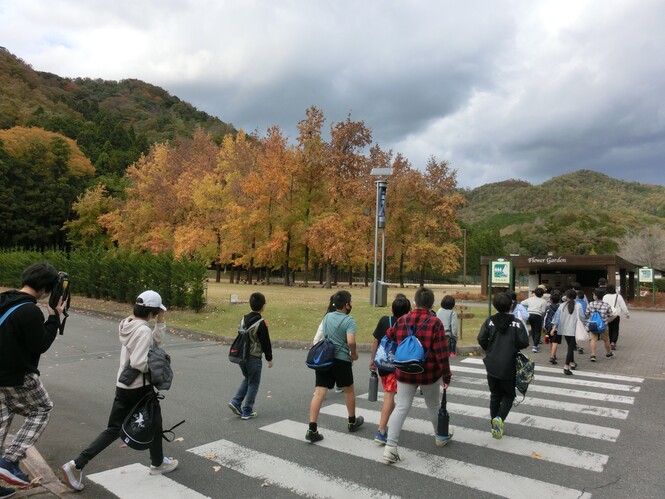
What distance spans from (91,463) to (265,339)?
86.9 inches

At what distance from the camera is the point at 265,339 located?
18.8 feet

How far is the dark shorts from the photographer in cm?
519

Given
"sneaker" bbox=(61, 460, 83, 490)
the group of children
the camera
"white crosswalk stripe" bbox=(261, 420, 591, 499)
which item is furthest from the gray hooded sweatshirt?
the group of children

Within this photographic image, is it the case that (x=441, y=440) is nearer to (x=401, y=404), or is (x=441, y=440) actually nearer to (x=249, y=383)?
(x=401, y=404)

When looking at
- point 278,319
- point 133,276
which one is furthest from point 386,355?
point 133,276

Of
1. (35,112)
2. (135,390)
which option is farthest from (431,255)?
Result: (35,112)

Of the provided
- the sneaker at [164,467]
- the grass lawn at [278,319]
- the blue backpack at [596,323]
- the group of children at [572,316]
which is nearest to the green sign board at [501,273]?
the group of children at [572,316]

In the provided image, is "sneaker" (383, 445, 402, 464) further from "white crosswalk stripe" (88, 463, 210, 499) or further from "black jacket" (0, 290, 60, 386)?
"black jacket" (0, 290, 60, 386)

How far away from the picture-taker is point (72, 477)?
3.86m

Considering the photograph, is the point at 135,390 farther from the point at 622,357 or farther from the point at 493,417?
the point at 622,357

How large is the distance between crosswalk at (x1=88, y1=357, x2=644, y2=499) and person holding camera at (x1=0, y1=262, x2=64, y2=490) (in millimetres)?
797

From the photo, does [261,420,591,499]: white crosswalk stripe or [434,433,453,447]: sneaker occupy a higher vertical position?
[434,433,453,447]: sneaker

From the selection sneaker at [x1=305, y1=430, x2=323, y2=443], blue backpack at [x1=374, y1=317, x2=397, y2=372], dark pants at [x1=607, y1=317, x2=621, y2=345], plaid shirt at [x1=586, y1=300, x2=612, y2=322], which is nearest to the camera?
blue backpack at [x1=374, y1=317, x2=397, y2=372]

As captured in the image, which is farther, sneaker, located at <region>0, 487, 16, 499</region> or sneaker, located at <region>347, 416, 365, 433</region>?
sneaker, located at <region>347, 416, 365, 433</region>
